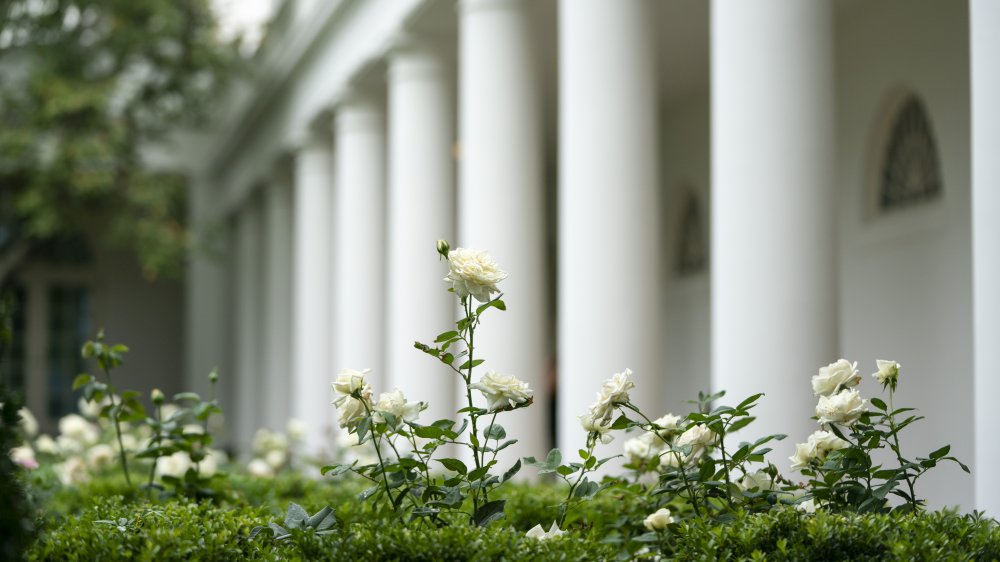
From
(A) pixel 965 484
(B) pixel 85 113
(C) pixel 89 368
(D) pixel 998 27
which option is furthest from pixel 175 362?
(D) pixel 998 27

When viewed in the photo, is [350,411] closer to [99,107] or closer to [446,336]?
[446,336]

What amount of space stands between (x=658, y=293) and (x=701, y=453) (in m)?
4.16

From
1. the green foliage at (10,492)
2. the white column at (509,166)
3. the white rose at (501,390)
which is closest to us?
the green foliage at (10,492)

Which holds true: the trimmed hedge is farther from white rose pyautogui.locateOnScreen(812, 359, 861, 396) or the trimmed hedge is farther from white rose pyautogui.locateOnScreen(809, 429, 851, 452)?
→ white rose pyautogui.locateOnScreen(812, 359, 861, 396)

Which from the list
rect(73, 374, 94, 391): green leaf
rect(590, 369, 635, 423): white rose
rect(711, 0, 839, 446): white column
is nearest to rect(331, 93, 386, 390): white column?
rect(711, 0, 839, 446): white column

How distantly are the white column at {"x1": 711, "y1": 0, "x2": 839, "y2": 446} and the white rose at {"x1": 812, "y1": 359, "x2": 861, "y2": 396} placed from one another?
2.09 metres

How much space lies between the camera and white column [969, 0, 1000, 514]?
→ 5.26 meters

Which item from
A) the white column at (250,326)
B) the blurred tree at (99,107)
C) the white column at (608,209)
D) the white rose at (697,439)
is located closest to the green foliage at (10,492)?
the white rose at (697,439)

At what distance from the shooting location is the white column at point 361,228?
1492 cm

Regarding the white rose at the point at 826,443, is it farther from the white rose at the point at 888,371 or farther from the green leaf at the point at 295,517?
the green leaf at the point at 295,517

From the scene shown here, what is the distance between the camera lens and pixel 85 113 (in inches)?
728

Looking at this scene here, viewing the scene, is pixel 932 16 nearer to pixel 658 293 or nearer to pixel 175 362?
pixel 658 293

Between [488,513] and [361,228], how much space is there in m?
11.0

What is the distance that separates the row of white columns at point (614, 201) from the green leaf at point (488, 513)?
2.33m
